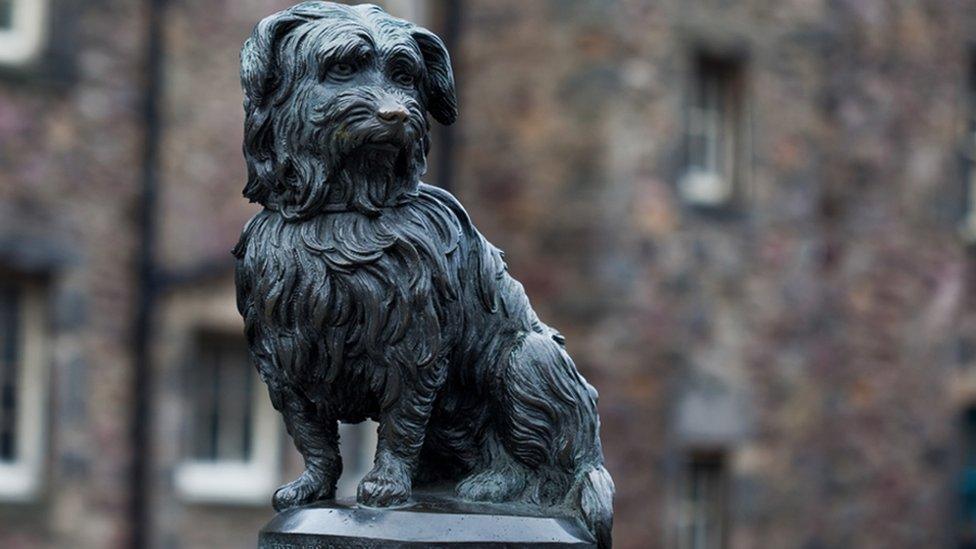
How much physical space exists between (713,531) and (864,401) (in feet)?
8.77

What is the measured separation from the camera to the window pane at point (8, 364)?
14531 millimetres

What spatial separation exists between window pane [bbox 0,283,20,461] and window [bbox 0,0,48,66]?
168cm

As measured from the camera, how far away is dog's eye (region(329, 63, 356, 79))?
165 inches

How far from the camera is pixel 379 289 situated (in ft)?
13.8

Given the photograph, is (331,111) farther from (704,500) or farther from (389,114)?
(704,500)

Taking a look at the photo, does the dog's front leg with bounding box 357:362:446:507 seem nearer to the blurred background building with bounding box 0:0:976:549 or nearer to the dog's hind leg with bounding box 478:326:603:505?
the dog's hind leg with bounding box 478:326:603:505

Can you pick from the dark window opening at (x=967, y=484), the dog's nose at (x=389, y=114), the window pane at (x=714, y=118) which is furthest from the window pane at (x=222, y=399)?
the dog's nose at (x=389, y=114)

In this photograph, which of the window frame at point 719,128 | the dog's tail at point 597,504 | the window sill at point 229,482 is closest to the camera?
the dog's tail at point 597,504

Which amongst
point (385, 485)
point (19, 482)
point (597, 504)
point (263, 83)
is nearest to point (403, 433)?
point (385, 485)

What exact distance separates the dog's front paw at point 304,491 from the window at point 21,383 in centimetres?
1050

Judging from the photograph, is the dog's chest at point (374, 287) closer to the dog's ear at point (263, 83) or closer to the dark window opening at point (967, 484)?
the dog's ear at point (263, 83)

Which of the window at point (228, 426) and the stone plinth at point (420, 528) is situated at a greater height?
the stone plinth at point (420, 528)

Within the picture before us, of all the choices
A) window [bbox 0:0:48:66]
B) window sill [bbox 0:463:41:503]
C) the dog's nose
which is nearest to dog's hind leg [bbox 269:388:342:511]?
the dog's nose

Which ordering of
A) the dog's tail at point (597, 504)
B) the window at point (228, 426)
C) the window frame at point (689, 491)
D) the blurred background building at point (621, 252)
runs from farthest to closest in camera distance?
the window frame at point (689, 491) < the window at point (228, 426) < the blurred background building at point (621, 252) < the dog's tail at point (597, 504)
